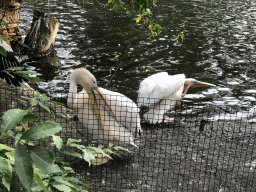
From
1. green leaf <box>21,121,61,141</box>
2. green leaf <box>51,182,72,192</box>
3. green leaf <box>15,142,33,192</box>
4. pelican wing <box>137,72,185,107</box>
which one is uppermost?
green leaf <box>21,121,61,141</box>

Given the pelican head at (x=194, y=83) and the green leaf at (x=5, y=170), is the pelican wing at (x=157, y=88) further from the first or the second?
the green leaf at (x=5, y=170)

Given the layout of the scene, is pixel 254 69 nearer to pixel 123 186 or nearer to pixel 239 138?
pixel 239 138

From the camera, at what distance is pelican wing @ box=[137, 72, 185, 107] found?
4.30m

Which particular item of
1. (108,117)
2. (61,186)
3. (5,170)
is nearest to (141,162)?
(108,117)

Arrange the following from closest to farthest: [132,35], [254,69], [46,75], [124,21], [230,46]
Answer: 1. [46,75]
2. [254,69]
3. [230,46]
4. [132,35]
5. [124,21]

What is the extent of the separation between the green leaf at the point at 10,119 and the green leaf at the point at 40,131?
5 cm

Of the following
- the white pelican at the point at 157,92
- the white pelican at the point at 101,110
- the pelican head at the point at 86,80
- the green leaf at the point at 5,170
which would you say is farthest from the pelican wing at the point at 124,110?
the green leaf at the point at 5,170

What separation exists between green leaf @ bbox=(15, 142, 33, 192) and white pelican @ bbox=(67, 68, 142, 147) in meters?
2.53

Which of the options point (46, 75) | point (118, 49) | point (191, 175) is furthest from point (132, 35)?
point (191, 175)

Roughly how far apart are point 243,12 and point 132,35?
4980 mm

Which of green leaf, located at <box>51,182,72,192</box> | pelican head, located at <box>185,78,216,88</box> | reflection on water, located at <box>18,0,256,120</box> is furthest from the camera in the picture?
reflection on water, located at <box>18,0,256,120</box>

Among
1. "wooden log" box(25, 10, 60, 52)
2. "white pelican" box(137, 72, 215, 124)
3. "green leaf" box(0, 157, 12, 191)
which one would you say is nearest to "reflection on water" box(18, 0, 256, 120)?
"wooden log" box(25, 10, 60, 52)

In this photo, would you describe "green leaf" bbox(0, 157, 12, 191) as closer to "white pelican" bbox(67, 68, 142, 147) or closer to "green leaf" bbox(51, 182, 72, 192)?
"green leaf" bbox(51, 182, 72, 192)

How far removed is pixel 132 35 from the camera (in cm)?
813
